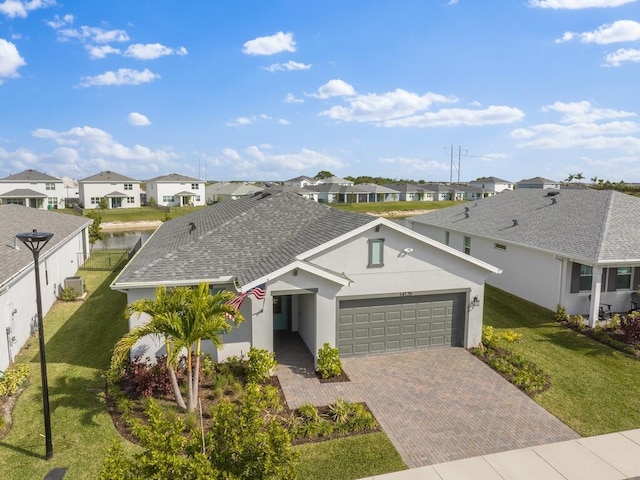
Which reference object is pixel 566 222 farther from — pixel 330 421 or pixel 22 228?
pixel 22 228

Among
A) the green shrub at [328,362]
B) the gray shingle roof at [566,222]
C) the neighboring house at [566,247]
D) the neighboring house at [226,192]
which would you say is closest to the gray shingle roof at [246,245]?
the green shrub at [328,362]

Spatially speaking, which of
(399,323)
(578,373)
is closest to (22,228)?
(399,323)

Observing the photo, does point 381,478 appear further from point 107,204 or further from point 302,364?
point 107,204

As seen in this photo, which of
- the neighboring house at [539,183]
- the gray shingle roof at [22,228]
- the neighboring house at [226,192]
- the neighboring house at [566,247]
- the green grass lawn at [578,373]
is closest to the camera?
the green grass lawn at [578,373]

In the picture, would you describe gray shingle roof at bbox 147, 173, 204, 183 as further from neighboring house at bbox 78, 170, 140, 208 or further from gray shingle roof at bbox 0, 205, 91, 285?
gray shingle roof at bbox 0, 205, 91, 285

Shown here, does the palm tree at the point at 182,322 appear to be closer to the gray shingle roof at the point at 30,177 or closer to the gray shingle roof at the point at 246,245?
the gray shingle roof at the point at 246,245

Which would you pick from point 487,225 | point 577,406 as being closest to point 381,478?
point 577,406
